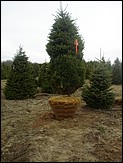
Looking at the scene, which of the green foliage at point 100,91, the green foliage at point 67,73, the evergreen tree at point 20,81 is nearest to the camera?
the green foliage at point 100,91

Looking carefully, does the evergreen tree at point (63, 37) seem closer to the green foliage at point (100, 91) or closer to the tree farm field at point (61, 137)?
the green foliage at point (100, 91)

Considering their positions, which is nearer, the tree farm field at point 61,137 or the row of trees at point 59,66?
the tree farm field at point 61,137

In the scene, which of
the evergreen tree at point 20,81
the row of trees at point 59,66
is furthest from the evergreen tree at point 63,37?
the evergreen tree at point 20,81

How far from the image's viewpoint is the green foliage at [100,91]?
30.0 feet

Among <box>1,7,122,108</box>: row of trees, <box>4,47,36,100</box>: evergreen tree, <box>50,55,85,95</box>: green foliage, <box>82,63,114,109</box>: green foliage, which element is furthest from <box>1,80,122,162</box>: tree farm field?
<box>4,47,36,100</box>: evergreen tree

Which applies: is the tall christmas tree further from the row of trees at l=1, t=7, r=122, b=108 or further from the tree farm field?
the tree farm field

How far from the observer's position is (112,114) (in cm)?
855

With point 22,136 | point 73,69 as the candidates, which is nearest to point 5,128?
point 22,136

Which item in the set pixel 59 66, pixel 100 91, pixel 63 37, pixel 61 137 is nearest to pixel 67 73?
pixel 59 66

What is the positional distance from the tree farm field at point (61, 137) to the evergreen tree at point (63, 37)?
12.0 ft

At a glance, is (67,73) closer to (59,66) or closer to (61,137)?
(59,66)

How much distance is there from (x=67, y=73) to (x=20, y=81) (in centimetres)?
238

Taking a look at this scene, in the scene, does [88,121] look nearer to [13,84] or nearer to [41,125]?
[41,125]

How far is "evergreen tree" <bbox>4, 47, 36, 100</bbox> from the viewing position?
12.2 metres
